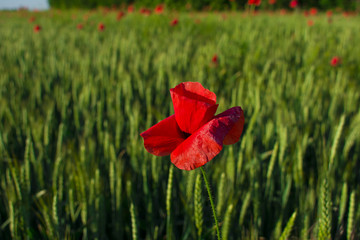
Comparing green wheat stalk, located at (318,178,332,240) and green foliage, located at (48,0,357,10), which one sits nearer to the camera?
green wheat stalk, located at (318,178,332,240)

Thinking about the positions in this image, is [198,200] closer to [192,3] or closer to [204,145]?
[204,145]

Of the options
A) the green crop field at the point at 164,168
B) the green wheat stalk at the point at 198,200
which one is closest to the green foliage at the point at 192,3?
the green crop field at the point at 164,168

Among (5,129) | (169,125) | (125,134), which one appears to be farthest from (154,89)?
(169,125)

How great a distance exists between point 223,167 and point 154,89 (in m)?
0.61

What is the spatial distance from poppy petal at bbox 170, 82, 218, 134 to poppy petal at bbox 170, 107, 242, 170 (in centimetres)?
1

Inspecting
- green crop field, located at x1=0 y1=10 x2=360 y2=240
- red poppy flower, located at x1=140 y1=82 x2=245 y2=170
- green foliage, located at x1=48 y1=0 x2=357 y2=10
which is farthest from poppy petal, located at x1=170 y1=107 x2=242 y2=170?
green foliage, located at x1=48 y1=0 x2=357 y2=10

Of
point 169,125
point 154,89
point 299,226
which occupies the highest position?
point 169,125

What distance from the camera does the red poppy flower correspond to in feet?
0.99

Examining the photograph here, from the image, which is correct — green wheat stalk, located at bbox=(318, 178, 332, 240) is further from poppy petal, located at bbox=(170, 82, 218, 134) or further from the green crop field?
poppy petal, located at bbox=(170, 82, 218, 134)

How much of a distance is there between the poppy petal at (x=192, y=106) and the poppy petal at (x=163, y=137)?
11mm

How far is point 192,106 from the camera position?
33cm

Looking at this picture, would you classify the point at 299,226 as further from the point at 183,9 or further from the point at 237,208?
the point at 183,9

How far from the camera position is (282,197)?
0.63 m

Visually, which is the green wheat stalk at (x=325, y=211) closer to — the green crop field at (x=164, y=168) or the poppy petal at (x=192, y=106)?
the green crop field at (x=164, y=168)
